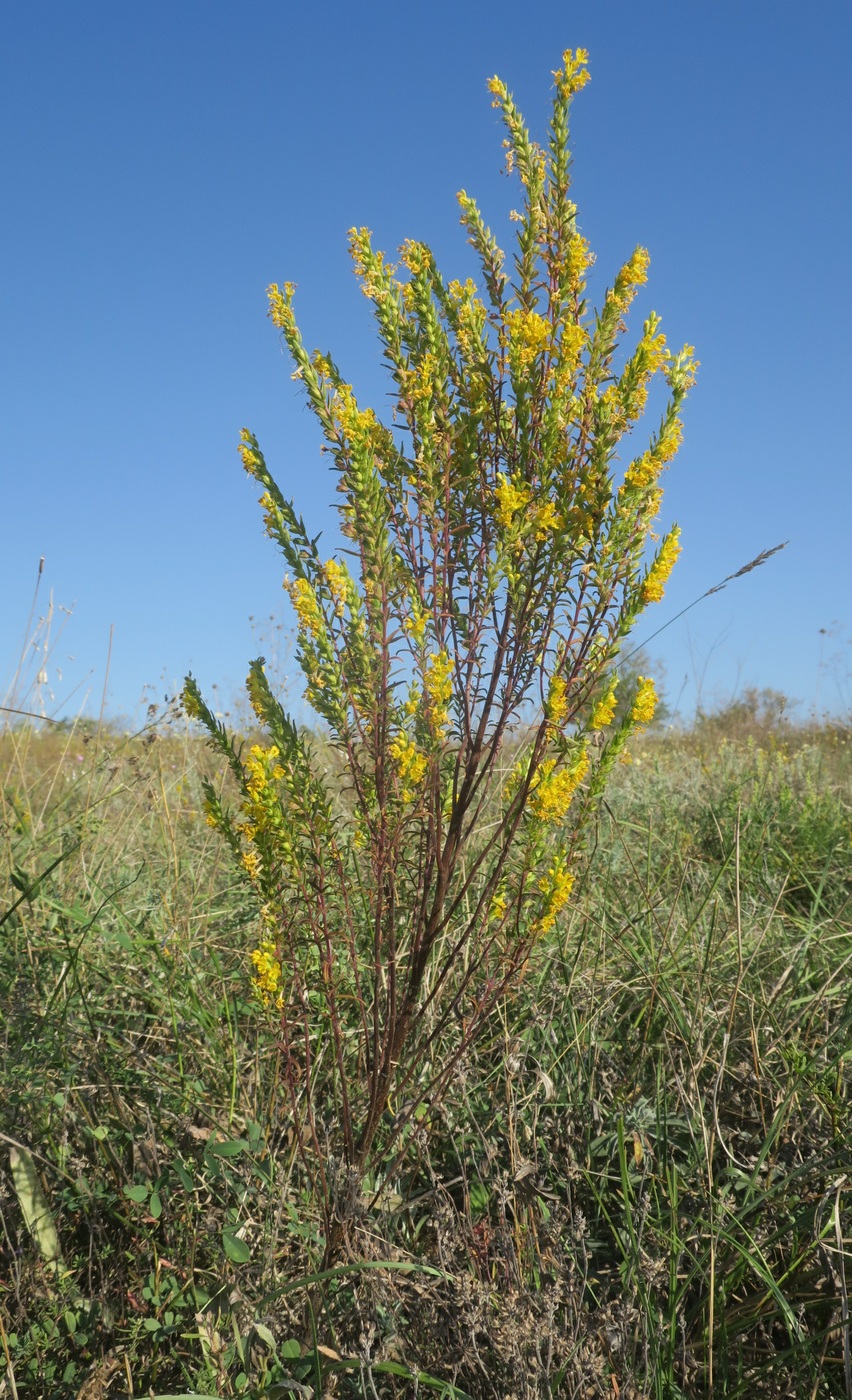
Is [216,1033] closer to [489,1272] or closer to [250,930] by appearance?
[250,930]

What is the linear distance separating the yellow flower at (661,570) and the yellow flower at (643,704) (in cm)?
27

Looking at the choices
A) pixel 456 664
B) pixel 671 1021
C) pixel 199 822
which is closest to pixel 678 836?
pixel 671 1021

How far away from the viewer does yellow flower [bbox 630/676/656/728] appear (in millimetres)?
2207

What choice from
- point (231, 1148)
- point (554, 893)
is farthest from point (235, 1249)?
point (554, 893)

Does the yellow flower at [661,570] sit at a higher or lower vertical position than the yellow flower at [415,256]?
lower

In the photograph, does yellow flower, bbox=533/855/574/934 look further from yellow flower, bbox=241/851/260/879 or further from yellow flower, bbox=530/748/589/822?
yellow flower, bbox=241/851/260/879

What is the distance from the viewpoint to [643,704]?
2215mm

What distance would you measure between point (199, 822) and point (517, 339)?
3209mm

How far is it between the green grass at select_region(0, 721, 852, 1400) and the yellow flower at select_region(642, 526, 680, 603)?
83cm

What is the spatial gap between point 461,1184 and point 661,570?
1.52 m

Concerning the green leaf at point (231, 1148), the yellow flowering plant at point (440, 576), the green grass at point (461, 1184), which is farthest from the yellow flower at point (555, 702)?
the green leaf at point (231, 1148)

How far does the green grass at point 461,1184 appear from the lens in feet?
5.77

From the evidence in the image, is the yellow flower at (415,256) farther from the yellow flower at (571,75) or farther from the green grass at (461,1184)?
the green grass at (461,1184)

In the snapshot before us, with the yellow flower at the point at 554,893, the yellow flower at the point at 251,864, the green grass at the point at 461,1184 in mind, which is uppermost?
the yellow flower at the point at 251,864
